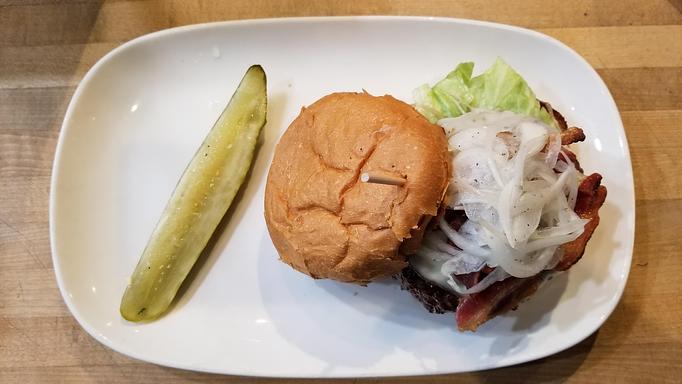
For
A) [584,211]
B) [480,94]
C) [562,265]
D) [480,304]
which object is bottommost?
[480,304]

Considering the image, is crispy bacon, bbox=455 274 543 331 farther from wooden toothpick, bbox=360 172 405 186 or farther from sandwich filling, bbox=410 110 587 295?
wooden toothpick, bbox=360 172 405 186

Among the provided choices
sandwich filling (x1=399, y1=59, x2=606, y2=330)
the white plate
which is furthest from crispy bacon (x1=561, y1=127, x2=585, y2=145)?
the white plate

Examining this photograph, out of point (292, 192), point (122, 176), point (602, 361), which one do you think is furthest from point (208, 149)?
point (602, 361)

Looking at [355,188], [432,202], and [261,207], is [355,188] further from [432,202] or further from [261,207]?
[261,207]

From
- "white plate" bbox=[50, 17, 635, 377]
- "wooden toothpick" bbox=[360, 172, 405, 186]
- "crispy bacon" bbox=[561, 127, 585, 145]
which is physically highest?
"crispy bacon" bbox=[561, 127, 585, 145]

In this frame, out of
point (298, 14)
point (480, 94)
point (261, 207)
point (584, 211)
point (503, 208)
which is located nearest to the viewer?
point (503, 208)

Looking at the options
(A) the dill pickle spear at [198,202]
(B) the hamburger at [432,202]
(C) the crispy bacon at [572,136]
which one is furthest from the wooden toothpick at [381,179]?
(A) the dill pickle spear at [198,202]

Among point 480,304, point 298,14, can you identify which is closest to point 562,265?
point 480,304
